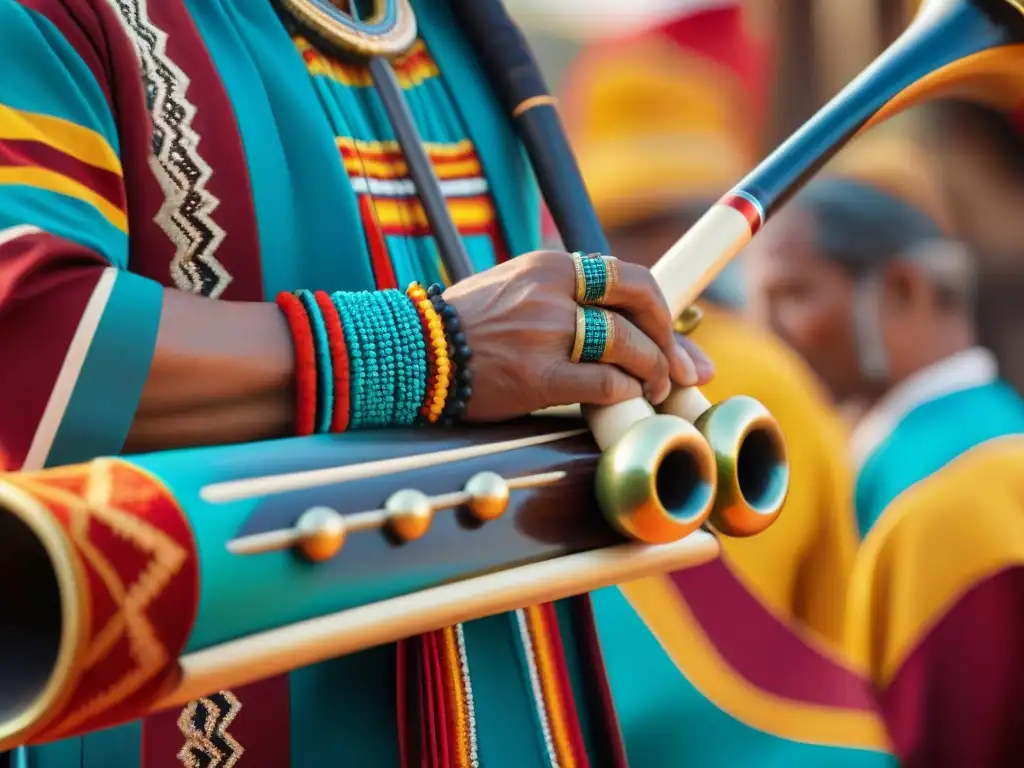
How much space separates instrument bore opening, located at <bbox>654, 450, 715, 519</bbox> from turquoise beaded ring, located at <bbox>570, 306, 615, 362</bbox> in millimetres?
69

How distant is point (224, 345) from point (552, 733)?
35 centimetres

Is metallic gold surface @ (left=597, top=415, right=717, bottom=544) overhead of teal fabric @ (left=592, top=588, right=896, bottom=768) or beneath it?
overhead

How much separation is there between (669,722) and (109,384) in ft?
2.34

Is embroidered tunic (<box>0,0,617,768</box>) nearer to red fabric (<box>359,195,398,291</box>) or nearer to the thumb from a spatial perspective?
red fabric (<box>359,195,398,291</box>)

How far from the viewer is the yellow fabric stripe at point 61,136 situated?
21.9 inches

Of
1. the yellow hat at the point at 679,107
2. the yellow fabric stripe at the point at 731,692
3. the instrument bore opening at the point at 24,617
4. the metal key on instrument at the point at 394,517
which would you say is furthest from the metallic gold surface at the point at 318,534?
the yellow hat at the point at 679,107

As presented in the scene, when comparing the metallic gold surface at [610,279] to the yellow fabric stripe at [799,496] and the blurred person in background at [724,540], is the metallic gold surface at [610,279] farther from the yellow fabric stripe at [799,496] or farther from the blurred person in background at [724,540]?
the yellow fabric stripe at [799,496]

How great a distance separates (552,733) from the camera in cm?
76

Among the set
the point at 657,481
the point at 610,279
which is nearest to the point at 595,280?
the point at 610,279

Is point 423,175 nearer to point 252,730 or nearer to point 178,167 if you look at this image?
point 178,167

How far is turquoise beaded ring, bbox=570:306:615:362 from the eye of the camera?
2.11 ft

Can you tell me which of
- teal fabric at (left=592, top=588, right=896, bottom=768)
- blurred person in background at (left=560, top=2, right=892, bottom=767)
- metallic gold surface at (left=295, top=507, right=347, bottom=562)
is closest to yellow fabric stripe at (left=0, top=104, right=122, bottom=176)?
metallic gold surface at (left=295, top=507, right=347, bottom=562)

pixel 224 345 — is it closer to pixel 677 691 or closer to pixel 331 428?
pixel 331 428

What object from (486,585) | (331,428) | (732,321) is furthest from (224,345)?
(732,321)
